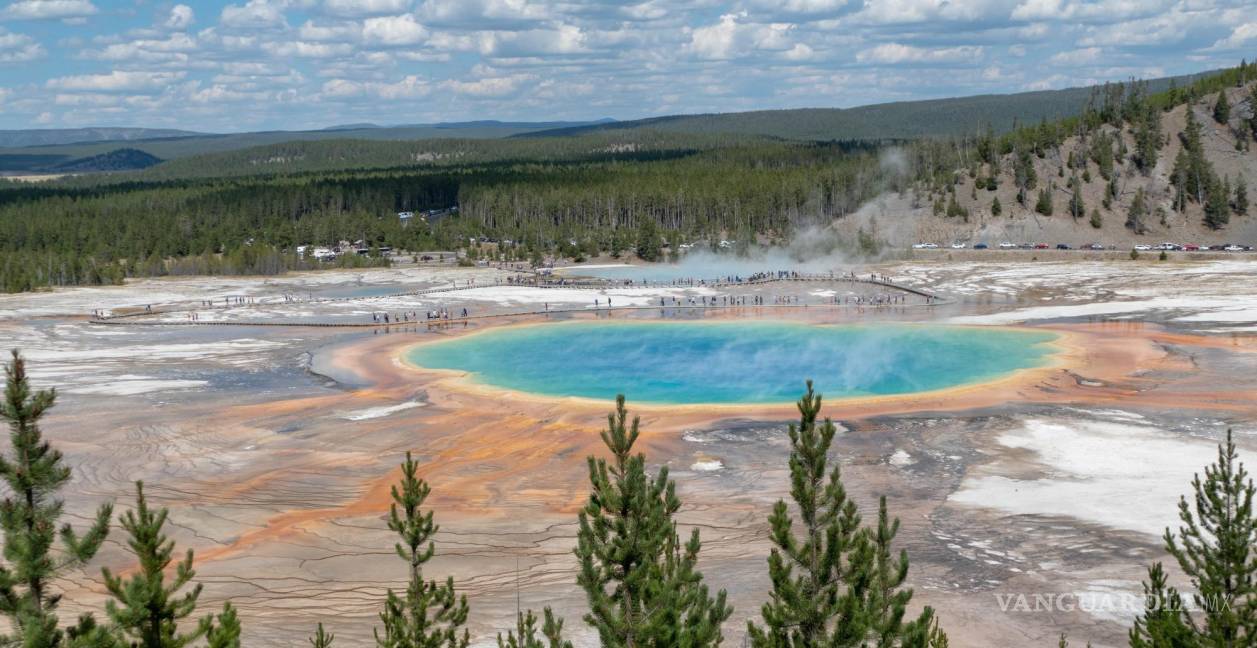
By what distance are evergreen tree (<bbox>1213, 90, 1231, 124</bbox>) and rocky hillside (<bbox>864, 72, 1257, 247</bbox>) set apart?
147 millimetres

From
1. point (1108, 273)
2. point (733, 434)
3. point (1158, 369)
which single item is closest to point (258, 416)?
point (733, 434)

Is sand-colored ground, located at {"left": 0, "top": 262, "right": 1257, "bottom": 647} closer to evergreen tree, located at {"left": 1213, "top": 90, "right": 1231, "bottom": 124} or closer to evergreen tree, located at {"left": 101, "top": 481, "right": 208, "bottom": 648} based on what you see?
evergreen tree, located at {"left": 101, "top": 481, "right": 208, "bottom": 648}

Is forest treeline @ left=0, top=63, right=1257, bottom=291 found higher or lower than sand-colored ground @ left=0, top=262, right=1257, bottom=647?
higher

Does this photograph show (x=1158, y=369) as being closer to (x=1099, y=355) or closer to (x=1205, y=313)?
(x=1099, y=355)

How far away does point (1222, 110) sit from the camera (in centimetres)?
11338

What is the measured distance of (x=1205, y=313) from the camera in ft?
198

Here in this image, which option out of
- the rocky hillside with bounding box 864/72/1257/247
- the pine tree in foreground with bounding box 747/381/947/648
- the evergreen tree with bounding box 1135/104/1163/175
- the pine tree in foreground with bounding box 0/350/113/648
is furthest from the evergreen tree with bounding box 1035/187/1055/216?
the pine tree in foreground with bounding box 0/350/113/648

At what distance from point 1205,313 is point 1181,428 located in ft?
95.5

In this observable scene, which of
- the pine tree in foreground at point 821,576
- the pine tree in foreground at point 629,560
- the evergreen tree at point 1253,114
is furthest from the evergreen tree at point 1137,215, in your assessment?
the pine tree in foreground at point 629,560

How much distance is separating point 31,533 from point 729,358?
43.7m

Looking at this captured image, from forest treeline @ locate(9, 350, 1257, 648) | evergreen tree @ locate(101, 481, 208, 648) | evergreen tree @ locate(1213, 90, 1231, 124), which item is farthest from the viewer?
evergreen tree @ locate(1213, 90, 1231, 124)

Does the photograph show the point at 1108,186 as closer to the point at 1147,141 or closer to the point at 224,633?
the point at 1147,141

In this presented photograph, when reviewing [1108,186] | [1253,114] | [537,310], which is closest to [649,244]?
[537,310]

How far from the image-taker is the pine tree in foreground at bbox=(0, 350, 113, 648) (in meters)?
11.2
